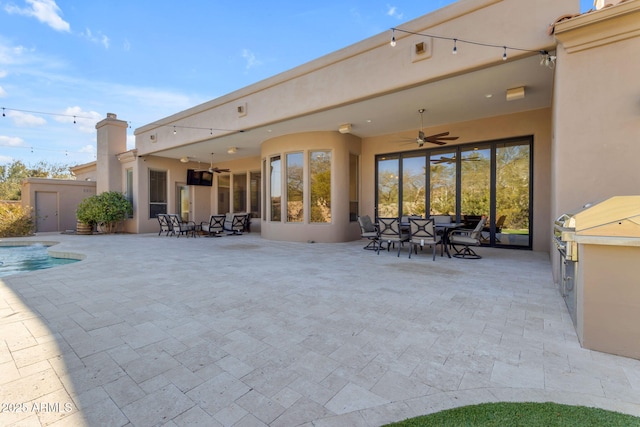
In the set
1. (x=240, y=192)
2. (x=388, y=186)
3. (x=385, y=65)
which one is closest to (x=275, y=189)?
(x=388, y=186)

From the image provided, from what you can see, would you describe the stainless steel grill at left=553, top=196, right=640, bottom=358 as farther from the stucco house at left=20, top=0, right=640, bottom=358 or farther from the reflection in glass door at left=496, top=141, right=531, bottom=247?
the reflection in glass door at left=496, top=141, right=531, bottom=247

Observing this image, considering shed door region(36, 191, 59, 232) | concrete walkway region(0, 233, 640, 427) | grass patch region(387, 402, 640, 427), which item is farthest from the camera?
shed door region(36, 191, 59, 232)

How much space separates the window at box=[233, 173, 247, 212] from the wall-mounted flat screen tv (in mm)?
1195

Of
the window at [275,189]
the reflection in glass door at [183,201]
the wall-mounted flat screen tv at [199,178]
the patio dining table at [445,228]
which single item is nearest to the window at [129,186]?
the reflection in glass door at [183,201]

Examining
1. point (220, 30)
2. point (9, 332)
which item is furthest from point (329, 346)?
point (220, 30)

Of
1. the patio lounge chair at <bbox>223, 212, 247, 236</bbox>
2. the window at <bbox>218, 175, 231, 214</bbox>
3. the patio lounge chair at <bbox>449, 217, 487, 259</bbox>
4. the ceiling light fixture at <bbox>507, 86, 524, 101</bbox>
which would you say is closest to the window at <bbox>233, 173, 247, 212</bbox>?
the window at <bbox>218, 175, 231, 214</bbox>

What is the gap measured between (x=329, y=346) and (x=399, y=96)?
5378mm

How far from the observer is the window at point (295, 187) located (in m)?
8.92

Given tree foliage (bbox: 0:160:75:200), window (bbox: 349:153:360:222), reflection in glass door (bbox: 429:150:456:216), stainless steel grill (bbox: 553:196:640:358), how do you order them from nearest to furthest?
A: stainless steel grill (bbox: 553:196:640:358)
reflection in glass door (bbox: 429:150:456:216)
window (bbox: 349:153:360:222)
tree foliage (bbox: 0:160:75:200)

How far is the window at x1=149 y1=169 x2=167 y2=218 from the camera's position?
12.4 meters

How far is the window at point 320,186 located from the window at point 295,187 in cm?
32

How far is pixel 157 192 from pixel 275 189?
652 centimetres

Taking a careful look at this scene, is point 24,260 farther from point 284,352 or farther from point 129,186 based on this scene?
point 284,352

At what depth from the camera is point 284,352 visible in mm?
2129
